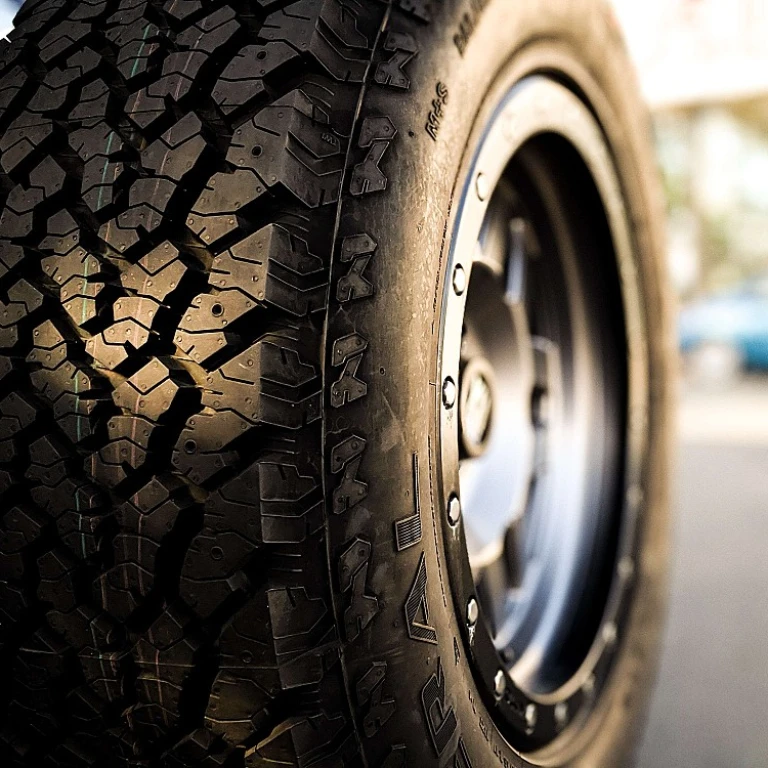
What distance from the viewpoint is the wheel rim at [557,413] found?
147 cm

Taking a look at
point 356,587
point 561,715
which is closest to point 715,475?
point 561,715

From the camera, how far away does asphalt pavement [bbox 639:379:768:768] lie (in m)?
1.68

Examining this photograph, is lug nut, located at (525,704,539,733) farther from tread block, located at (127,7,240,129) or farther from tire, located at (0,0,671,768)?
tread block, located at (127,7,240,129)

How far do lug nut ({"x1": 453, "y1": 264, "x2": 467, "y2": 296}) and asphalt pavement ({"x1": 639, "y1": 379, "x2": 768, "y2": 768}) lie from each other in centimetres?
111

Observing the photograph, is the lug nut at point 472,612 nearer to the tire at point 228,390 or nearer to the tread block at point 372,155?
the tire at point 228,390

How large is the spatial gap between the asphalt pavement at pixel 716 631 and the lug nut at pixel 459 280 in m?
1.11

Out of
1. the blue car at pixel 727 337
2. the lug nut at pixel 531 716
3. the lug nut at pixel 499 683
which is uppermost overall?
the blue car at pixel 727 337

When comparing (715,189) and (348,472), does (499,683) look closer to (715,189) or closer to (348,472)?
(348,472)

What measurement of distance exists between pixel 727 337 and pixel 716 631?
7.65 m

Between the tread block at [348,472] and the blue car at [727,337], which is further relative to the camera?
the blue car at [727,337]

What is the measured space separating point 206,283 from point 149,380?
103mm

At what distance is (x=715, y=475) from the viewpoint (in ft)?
13.5

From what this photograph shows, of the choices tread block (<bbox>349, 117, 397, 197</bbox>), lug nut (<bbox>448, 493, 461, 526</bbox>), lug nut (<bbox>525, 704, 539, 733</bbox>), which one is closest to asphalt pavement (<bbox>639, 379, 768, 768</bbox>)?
lug nut (<bbox>525, 704, 539, 733</bbox>)

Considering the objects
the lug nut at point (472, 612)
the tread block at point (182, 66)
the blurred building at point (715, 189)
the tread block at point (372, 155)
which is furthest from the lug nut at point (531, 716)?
the blurred building at point (715, 189)
